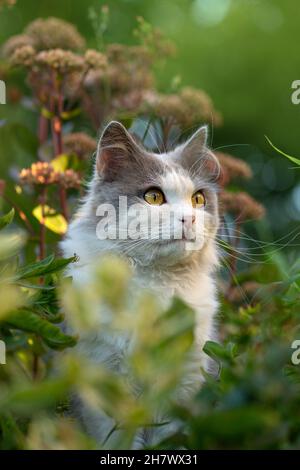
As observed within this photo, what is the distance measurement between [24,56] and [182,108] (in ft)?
1.16

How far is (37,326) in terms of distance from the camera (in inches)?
23.0

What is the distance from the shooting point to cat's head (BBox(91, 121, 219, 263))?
101 cm

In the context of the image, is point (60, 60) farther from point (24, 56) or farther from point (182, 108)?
point (182, 108)

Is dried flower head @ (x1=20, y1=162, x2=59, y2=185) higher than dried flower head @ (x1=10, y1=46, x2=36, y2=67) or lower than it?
lower

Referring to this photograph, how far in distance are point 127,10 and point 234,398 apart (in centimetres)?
242

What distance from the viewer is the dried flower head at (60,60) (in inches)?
51.3

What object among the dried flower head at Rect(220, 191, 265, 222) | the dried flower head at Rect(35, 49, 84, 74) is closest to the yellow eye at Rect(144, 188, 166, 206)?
the dried flower head at Rect(220, 191, 265, 222)

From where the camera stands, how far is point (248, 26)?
2617 mm

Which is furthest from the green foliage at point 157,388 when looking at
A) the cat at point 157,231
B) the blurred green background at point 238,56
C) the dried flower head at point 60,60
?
the blurred green background at point 238,56

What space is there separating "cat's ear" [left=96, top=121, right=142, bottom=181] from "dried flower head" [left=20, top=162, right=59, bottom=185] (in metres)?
0.11

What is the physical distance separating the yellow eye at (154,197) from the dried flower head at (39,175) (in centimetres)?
22

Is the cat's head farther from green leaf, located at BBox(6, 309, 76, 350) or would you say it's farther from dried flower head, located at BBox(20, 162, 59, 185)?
green leaf, located at BBox(6, 309, 76, 350)

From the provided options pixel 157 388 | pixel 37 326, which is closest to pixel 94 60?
pixel 37 326

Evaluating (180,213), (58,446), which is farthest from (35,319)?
(180,213)
